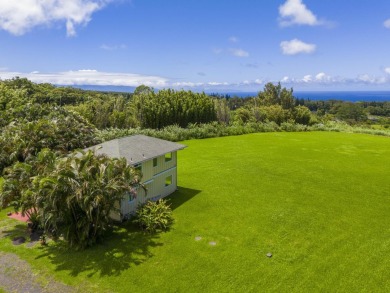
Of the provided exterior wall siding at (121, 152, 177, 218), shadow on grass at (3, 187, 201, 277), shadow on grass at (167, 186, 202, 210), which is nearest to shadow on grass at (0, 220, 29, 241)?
shadow on grass at (3, 187, 201, 277)

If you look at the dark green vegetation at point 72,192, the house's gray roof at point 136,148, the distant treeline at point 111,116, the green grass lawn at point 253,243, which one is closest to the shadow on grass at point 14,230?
the green grass lawn at point 253,243

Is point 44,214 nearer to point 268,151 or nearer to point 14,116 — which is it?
point 14,116

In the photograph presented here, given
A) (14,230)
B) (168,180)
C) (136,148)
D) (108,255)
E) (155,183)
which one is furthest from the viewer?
(168,180)

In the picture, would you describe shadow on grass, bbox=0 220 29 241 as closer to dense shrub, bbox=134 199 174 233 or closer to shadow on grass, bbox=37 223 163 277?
shadow on grass, bbox=37 223 163 277

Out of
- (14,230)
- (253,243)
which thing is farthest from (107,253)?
(253,243)

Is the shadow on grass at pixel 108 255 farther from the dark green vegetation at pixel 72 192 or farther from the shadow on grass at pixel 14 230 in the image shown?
the shadow on grass at pixel 14 230

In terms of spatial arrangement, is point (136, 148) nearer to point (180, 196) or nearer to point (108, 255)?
point (180, 196)
